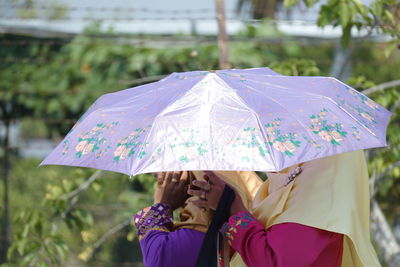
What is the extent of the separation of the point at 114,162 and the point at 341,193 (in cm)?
67

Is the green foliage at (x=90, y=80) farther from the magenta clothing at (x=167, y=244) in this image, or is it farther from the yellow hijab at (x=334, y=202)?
the yellow hijab at (x=334, y=202)

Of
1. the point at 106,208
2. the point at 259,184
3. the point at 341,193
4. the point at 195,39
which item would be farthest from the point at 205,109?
the point at 195,39

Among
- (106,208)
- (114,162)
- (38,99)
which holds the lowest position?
(106,208)

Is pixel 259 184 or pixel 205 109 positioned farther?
pixel 259 184

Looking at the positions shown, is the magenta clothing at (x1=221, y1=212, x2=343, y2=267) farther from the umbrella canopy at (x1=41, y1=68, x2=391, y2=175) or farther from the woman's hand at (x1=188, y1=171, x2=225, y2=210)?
the umbrella canopy at (x1=41, y1=68, x2=391, y2=175)

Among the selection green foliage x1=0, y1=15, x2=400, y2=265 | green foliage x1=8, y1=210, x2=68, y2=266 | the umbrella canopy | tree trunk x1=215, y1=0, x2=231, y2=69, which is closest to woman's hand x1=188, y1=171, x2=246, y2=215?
the umbrella canopy

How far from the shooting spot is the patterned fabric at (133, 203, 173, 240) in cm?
200

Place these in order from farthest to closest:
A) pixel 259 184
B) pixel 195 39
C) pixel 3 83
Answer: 1. pixel 3 83
2. pixel 195 39
3. pixel 259 184

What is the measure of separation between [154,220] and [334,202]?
61 centimetres

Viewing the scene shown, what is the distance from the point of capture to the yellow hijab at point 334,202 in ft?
5.70

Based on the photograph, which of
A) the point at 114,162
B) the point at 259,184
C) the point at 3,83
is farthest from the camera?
the point at 3,83

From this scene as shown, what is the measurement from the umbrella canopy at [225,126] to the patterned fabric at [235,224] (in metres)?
0.35

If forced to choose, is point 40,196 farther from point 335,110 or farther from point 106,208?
point 335,110

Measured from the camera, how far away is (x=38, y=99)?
18.2 feet
